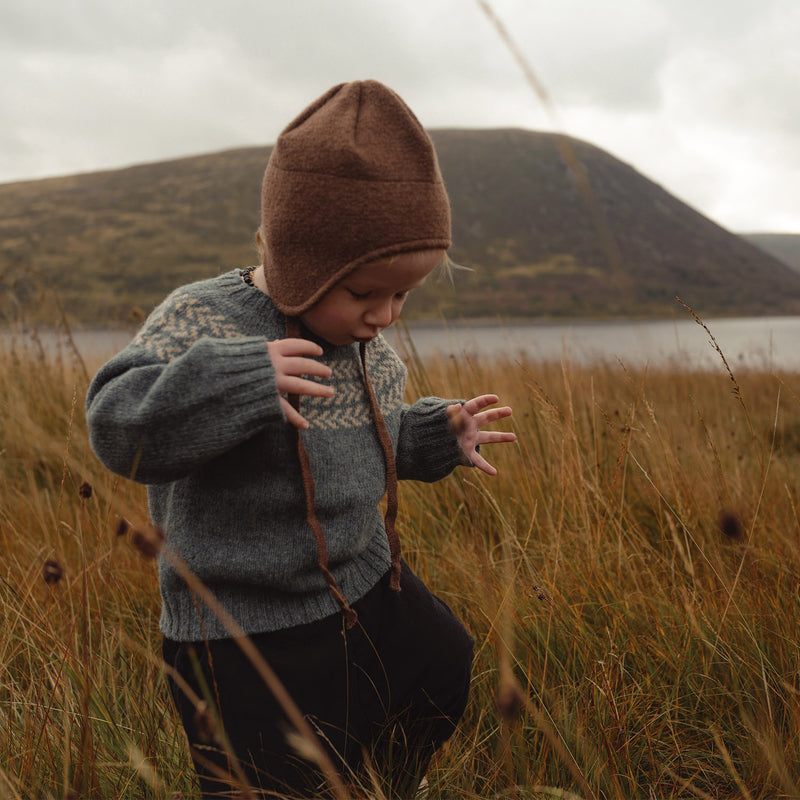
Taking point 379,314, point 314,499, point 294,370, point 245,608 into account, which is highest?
point 379,314

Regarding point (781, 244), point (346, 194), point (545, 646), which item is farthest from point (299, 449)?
point (781, 244)

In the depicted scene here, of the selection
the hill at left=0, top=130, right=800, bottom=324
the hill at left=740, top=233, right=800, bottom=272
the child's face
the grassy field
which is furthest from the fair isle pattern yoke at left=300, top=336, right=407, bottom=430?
the hill at left=740, top=233, right=800, bottom=272

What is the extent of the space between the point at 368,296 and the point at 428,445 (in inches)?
18.3

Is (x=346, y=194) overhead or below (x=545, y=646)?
overhead

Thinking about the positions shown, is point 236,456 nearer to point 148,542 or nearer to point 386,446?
point 386,446

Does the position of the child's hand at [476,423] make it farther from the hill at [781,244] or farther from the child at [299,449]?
the hill at [781,244]

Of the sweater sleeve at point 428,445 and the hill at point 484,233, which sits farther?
the hill at point 484,233

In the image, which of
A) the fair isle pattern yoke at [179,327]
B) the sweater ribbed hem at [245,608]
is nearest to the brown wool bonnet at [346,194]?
Answer: the fair isle pattern yoke at [179,327]

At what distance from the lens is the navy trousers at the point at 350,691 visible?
123cm

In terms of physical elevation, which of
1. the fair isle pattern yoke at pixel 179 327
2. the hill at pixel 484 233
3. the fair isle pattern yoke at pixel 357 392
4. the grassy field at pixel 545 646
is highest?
the hill at pixel 484 233

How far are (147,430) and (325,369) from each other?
31cm

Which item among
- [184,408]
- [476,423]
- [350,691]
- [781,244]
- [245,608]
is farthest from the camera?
[781,244]

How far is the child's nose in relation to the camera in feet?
4.05

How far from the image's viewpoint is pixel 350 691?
4.49ft
